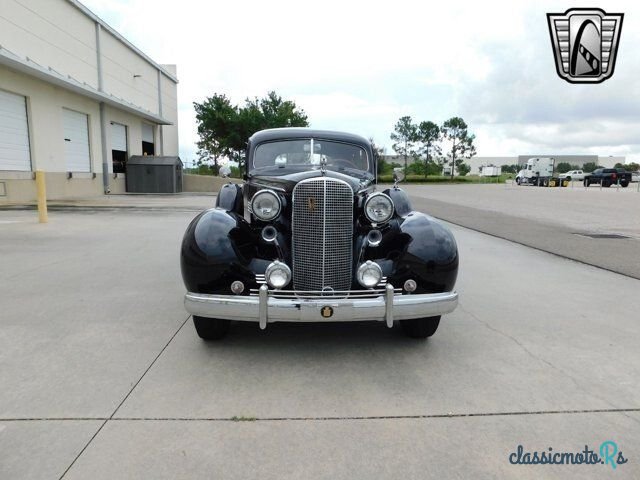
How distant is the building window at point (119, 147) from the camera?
886 inches

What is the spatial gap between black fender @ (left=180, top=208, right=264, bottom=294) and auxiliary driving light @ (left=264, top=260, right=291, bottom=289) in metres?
0.14

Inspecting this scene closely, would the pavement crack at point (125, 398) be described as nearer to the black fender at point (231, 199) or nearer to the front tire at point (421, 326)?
the black fender at point (231, 199)

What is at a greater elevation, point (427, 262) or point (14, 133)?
point (14, 133)

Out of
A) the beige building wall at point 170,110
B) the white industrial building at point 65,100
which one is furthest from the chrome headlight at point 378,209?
the beige building wall at point 170,110

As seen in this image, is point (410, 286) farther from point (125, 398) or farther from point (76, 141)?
point (76, 141)

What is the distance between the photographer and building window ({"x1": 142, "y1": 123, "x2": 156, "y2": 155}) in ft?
89.5

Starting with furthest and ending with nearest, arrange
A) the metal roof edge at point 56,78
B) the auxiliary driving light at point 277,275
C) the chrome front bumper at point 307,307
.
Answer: the metal roof edge at point 56,78 < the auxiliary driving light at point 277,275 < the chrome front bumper at point 307,307

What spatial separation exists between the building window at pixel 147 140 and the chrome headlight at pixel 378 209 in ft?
87.1

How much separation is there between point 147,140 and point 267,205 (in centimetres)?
2722

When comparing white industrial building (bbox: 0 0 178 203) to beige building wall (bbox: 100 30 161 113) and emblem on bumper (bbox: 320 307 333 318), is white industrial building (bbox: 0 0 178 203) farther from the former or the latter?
emblem on bumper (bbox: 320 307 333 318)

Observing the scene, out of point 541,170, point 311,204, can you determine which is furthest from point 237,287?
point 541,170

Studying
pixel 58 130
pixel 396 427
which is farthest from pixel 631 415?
pixel 58 130

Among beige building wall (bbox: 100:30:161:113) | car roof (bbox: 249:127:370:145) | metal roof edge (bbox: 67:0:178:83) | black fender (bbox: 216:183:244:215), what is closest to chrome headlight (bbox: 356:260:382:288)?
black fender (bbox: 216:183:244:215)

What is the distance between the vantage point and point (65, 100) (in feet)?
58.2
